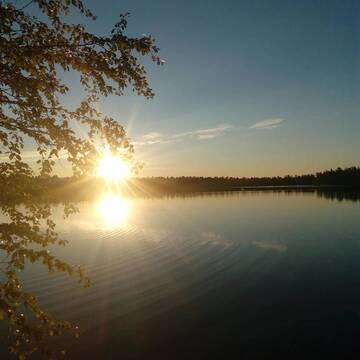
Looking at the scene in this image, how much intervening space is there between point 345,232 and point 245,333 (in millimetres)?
33167

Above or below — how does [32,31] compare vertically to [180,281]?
above

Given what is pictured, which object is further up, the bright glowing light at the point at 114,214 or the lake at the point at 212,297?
Answer: the bright glowing light at the point at 114,214

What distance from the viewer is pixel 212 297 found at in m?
20.8

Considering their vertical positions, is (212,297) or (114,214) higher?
(114,214)

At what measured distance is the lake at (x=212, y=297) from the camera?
1495 cm

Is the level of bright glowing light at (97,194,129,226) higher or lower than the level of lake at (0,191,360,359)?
higher

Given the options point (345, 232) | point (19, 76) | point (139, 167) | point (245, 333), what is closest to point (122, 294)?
point (245, 333)

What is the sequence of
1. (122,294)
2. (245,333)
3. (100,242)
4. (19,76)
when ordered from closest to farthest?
(19,76) → (245,333) → (122,294) → (100,242)

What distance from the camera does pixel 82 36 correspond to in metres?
7.49

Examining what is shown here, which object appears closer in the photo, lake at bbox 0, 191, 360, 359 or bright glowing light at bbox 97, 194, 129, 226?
lake at bbox 0, 191, 360, 359

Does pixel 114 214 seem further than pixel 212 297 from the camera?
Yes

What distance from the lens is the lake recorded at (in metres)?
14.9

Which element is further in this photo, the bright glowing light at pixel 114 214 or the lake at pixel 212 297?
the bright glowing light at pixel 114 214

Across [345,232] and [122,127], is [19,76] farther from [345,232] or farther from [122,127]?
[345,232]
